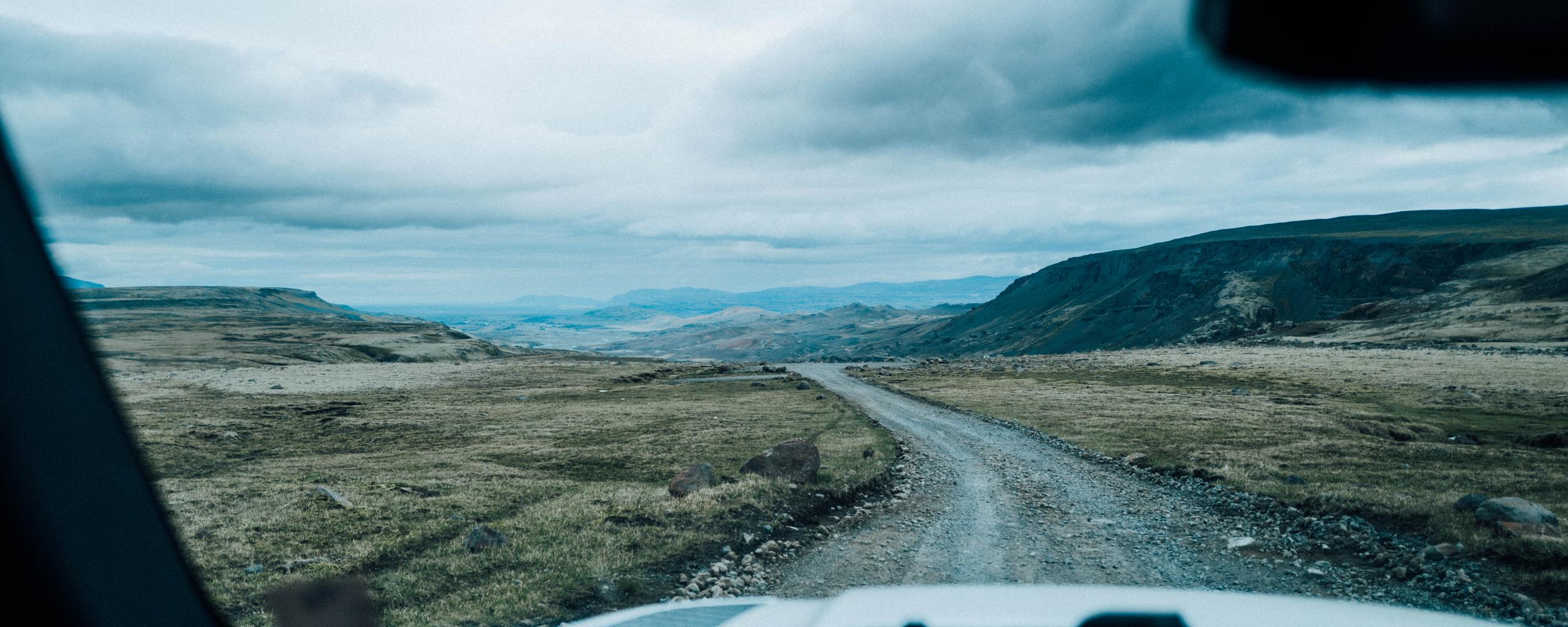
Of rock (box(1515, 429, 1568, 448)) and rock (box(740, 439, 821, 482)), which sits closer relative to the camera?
rock (box(740, 439, 821, 482))

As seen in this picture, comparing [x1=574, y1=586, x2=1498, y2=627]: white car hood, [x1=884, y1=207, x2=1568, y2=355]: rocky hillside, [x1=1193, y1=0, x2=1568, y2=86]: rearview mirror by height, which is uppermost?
[x1=1193, y1=0, x2=1568, y2=86]: rearview mirror

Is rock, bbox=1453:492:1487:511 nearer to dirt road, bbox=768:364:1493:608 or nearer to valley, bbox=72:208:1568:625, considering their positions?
valley, bbox=72:208:1568:625

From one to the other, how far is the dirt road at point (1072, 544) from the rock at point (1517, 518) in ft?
7.52

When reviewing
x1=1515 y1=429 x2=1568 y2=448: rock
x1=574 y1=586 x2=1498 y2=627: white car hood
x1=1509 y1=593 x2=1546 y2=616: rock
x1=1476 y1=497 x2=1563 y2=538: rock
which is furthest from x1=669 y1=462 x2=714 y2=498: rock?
x1=1515 y1=429 x2=1568 y2=448: rock

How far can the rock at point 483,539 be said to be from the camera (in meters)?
11.3

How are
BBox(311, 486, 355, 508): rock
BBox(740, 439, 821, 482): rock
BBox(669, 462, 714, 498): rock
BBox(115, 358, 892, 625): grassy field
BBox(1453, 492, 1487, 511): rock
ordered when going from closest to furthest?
BBox(115, 358, 892, 625): grassy field < BBox(1453, 492, 1487, 511): rock < BBox(311, 486, 355, 508): rock < BBox(669, 462, 714, 498): rock < BBox(740, 439, 821, 482): rock

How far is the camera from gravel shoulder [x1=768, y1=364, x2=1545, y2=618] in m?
10.1

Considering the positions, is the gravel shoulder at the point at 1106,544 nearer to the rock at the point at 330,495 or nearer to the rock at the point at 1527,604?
the rock at the point at 1527,604

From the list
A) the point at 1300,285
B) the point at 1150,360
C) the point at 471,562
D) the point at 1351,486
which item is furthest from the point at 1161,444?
the point at 1300,285

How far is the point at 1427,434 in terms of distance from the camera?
1056 inches

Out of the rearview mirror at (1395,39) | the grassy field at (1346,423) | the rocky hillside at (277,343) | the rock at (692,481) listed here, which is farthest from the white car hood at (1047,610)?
the rocky hillside at (277,343)

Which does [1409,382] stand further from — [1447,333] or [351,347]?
[351,347]

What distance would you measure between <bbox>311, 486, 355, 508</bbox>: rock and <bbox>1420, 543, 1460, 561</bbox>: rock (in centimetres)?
1947

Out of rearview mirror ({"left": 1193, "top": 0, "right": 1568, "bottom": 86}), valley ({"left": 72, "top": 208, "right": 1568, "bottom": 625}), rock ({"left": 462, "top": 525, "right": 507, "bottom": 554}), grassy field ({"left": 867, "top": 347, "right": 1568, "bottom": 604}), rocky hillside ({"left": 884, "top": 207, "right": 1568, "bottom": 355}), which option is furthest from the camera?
rocky hillside ({"left": 884, "top": 207, "right": 1568, "bottom": 355})
